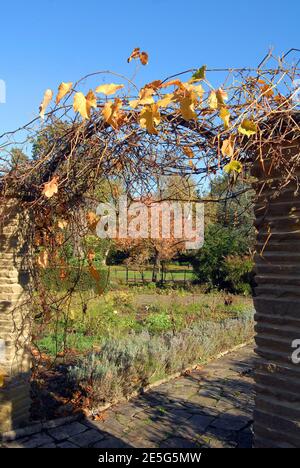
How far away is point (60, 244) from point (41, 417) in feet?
5.93

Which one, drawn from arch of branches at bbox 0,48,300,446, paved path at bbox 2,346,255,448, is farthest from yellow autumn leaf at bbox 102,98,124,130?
paved path at bbox 2,346,255,448

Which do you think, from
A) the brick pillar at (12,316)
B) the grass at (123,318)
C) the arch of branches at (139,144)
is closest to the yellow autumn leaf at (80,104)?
the arch of branches at (139,144)

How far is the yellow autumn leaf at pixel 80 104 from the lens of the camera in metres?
2.12

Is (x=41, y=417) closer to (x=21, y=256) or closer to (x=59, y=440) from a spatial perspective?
(x=59, y=440)

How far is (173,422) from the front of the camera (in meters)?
4.39

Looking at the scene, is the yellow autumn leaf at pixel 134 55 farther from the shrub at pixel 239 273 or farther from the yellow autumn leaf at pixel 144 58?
the shrub at pixel 239 273

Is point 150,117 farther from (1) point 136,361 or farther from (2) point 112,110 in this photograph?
(1) point 136,361

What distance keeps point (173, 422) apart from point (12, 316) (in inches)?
79.3

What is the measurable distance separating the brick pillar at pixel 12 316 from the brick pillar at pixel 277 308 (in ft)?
7.61

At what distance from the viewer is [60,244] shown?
13.3 ft

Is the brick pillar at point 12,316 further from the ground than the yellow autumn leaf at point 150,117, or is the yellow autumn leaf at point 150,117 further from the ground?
the yellow autumn leaf at point 150,117

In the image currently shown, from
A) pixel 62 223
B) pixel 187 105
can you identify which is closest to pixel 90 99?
pixel 187 105

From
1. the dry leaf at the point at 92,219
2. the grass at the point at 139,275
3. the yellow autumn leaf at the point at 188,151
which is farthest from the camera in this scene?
the grass at the point at 139,275

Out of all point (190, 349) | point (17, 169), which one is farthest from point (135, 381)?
point (17, 169)
